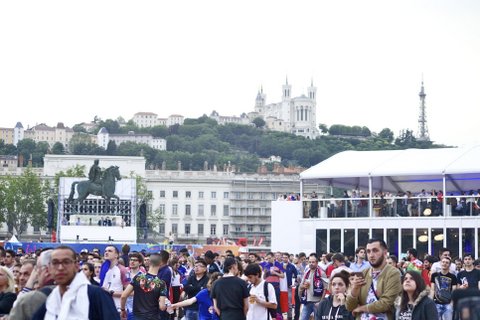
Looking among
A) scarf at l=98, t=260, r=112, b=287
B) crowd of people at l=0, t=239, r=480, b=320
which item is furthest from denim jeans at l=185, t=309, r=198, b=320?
scarf at l=98, t=260, r=112, b=287

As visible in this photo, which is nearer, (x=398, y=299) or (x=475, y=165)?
(x=398, y=299)

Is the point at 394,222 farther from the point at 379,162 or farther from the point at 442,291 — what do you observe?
the point at 442,291

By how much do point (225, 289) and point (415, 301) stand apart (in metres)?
4.20

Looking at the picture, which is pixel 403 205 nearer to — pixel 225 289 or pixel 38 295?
pixel 225 289

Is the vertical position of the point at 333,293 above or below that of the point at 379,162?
below

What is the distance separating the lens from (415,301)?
11211mm

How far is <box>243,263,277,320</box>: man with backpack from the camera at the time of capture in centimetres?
1552

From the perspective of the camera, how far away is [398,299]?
11.7 meters

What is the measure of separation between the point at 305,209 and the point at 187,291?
96.5 feet

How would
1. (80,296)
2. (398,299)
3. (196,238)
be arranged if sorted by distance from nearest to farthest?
(80,296) < (398,299) < (196,238)

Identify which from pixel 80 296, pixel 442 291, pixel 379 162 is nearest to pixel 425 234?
pixel 379 162

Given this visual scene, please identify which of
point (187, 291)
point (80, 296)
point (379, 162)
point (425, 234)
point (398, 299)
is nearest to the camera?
point (80, 296)

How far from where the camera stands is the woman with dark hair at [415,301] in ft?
36.7

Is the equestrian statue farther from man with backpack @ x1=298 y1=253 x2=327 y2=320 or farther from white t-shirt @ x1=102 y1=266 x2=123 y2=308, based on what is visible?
white t-shirt @ x1=102 y1=266 x2=123 y2=308
